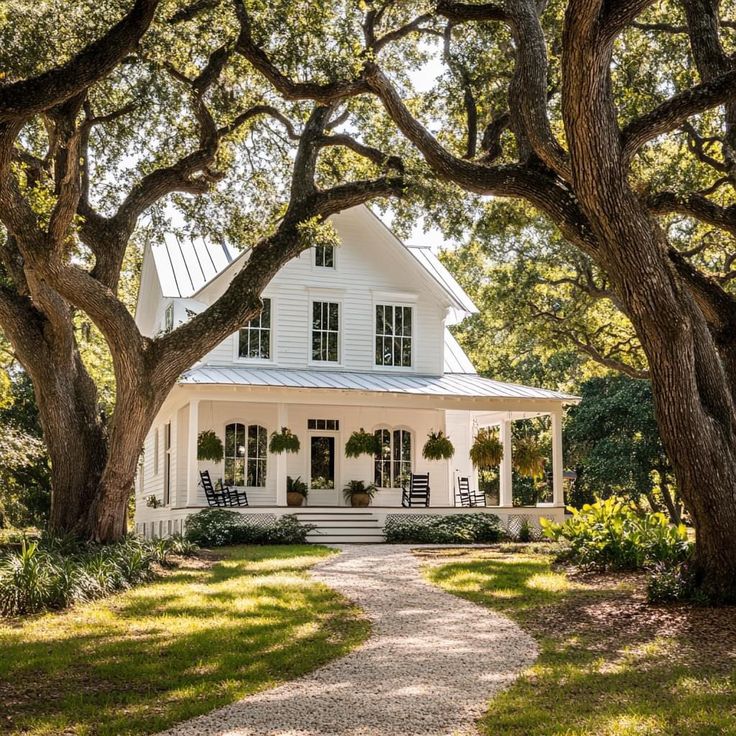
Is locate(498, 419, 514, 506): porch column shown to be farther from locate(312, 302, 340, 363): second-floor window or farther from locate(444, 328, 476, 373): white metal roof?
locate(312, 302, 340, 363): second-floor window

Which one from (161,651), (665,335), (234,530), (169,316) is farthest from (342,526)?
(161,651)

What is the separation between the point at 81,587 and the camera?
32.6ft

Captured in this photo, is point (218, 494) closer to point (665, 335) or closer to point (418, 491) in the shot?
point (418, 491)

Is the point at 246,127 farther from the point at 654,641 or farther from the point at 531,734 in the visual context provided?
the point at 531,734

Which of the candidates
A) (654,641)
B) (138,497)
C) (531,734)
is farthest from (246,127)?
(138,497)

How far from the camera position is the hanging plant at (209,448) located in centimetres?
A: 2038

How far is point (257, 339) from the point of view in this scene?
22391mm

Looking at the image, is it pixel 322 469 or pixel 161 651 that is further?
pixel 322 469

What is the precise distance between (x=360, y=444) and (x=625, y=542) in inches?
395

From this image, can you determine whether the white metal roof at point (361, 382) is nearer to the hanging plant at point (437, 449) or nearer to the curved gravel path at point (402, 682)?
the hanging plant at point (437, 449)

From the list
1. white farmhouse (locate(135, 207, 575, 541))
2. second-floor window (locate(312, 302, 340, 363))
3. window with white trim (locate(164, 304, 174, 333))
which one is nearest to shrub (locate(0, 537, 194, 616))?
white farmhouse (locate(135, 207, 575, 541))

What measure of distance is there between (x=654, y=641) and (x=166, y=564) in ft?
25.4

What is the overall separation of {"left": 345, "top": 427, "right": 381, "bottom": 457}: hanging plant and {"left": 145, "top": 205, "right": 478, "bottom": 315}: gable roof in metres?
4.91

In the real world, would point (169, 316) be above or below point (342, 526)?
above
